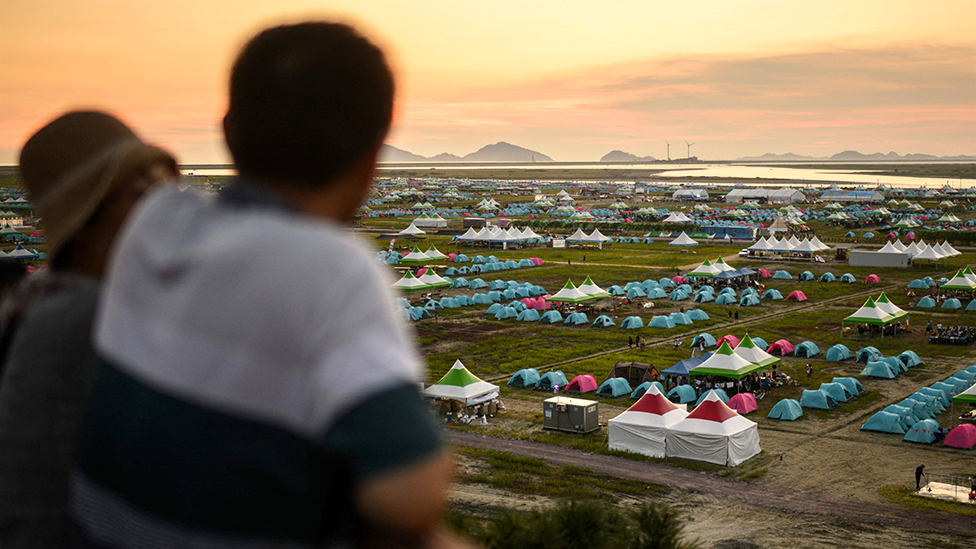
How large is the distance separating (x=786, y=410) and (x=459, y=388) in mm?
12922

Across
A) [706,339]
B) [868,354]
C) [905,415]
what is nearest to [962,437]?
[905,415]

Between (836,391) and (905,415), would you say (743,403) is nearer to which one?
(836,391)

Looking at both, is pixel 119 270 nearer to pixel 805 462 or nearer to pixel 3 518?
pixel 3 518

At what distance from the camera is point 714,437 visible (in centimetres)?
2641

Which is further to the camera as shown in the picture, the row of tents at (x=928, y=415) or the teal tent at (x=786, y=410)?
the teal tent at (x=786, y=410)

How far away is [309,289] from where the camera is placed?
116cm

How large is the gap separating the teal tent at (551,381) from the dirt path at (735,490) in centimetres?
649

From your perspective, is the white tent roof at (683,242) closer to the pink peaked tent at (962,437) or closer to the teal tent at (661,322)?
the teal tent at (661,322)

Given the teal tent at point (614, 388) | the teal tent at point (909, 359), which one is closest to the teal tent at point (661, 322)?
the teal tent at point (909, 359)

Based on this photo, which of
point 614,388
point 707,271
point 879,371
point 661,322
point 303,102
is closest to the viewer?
point 303,102

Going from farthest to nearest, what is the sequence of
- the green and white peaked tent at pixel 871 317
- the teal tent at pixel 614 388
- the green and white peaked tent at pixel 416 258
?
the green and white peaked tent at pixel 416 258, the green and white peaked tent at pixel 871 317, the teal tent at pixel 614 388

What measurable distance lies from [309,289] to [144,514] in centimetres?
47

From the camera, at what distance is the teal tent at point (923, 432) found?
91.7 ft

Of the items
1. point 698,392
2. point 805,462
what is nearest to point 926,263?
point 698,392
